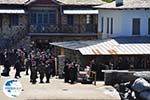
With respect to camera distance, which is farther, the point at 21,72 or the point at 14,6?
the point at 14,6

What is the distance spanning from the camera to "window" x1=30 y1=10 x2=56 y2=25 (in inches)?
2662

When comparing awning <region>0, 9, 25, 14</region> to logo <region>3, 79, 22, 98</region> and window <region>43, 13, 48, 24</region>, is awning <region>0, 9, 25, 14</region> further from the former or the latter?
logo <region>3, 79, 22, 98</region>

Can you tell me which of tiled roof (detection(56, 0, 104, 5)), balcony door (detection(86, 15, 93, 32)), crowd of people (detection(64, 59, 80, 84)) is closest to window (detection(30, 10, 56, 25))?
tiled roof (detection(56, 0, 104, 5))

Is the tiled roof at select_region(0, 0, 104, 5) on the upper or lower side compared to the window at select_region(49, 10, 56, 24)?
upper

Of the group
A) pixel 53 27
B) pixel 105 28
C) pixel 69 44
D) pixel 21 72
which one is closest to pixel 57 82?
pixel 21 72

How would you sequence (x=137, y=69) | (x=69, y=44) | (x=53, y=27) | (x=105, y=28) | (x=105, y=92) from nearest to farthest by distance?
(x=105, y=92)
(x=137, y=69)
(x=69, y=44)
(x=105, y=28)
(x=53, y=27)

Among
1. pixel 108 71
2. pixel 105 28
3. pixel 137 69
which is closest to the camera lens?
pixel 108 71

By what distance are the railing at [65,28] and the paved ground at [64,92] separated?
86.3 feet

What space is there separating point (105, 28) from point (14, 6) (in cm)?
1472

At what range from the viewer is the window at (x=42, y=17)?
2662 inches

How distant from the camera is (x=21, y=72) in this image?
47156 mm

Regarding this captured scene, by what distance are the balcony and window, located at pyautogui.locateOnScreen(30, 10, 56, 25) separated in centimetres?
89

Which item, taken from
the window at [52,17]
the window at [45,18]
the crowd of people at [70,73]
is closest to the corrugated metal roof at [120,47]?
the crowd of people at [70,73]

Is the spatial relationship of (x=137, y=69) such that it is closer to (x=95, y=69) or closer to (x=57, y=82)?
(x=95, y=69)
